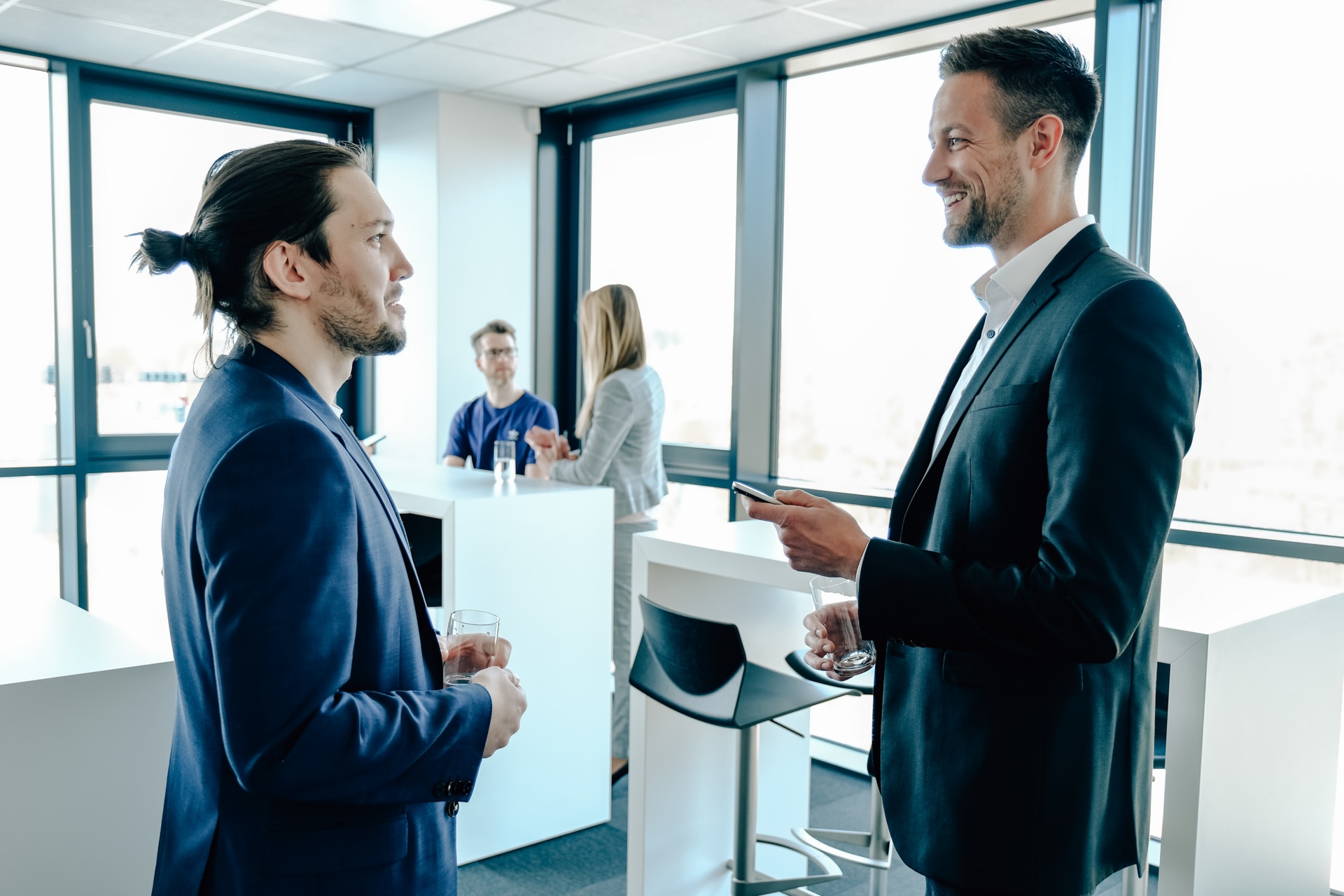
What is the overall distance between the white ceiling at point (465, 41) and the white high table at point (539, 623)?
68.2 inches

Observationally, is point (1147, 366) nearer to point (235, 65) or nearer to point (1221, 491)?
point (1221, 491)

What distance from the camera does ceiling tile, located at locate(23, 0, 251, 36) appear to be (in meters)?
3.61

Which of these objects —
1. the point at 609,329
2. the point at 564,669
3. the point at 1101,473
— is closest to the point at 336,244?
the point at 1101,473

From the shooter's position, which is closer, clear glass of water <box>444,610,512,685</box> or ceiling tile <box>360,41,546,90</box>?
clear glass of water <box>444,610,512,685</box>

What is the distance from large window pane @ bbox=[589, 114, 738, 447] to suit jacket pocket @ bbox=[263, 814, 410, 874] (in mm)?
3498

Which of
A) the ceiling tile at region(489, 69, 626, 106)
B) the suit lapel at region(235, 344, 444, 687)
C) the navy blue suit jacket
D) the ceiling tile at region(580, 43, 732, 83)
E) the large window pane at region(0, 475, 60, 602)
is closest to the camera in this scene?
the navy blue suit jacket

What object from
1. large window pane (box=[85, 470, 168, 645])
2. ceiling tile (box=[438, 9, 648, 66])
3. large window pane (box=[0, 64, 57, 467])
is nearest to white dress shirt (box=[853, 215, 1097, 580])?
ceiling tile (box=[438, 9, 648, 66])

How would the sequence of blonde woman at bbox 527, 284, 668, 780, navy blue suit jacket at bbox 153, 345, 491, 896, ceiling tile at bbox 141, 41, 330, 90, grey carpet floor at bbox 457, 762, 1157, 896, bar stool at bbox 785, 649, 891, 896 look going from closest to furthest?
navy blue suit jacket at bbox 153, 345, 491, 896
bar stool at bbox 785, 649, 891, 896
grey carpet floor at bbox 457, 762, 1157, 896
blonde woman at bbox 527, 284, 668, 780
ceiling tile at bbox 141, 41, 330, 90

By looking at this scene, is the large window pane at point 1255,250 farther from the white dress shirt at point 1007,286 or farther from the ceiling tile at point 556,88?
the ceiling tile at point 556,88

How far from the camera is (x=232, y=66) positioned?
4.45 meters

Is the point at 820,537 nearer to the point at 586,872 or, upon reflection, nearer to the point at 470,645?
the point at 470,645

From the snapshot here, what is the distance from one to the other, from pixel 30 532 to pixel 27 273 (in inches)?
42.7

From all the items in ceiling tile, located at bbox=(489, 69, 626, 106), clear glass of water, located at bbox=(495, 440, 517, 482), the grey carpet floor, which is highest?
ceiling tile, located at bbox=(489, 69, 626, 106)

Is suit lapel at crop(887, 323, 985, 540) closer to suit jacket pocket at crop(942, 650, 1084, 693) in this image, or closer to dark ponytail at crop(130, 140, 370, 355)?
suit jacket pocket at crop(942, 650, 1084, 693)
